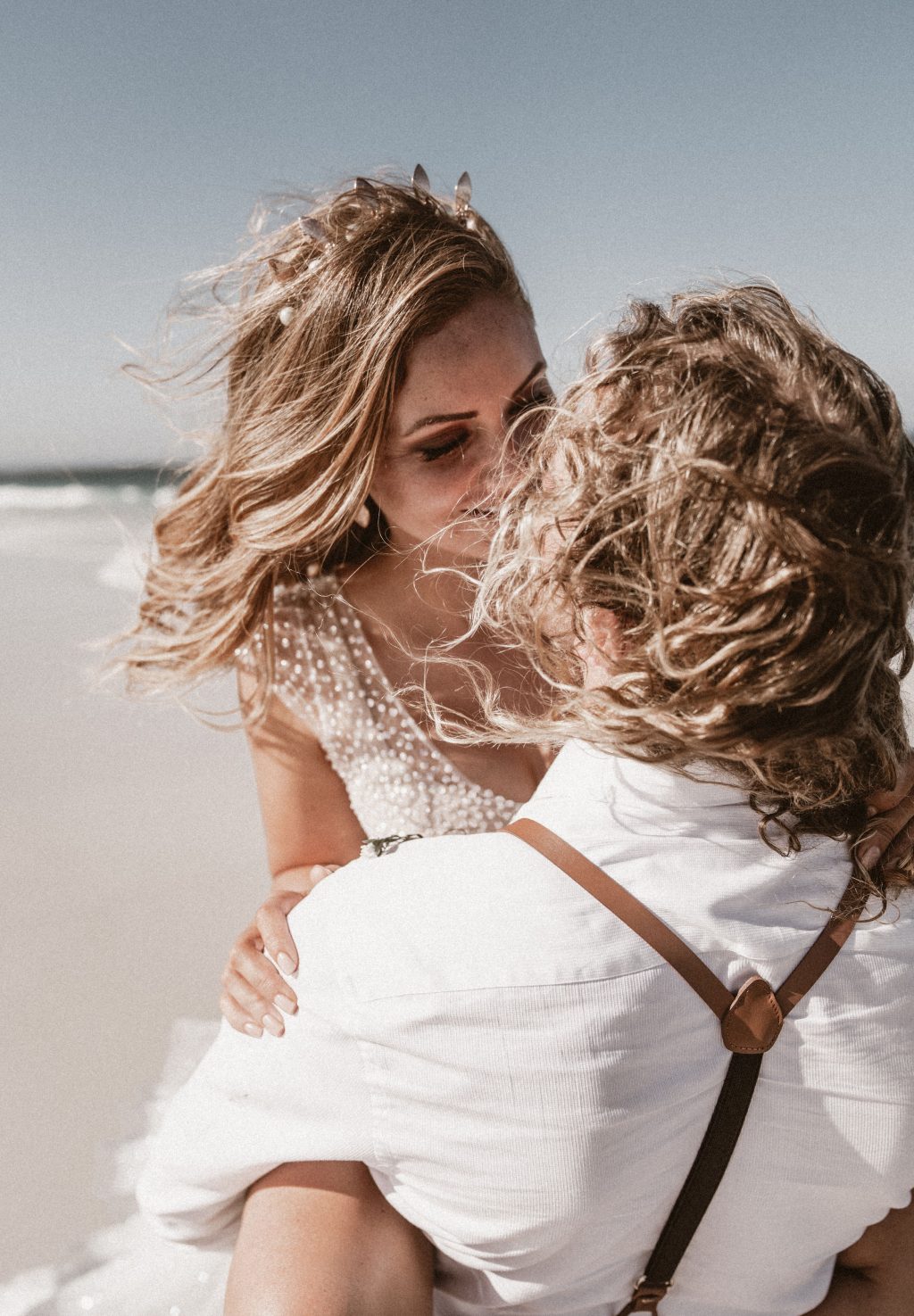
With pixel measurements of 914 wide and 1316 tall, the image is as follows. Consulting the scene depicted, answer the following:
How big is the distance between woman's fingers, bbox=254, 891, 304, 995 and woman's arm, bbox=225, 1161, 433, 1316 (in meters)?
0.32

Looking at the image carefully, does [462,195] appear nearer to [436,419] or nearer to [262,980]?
[436,419]

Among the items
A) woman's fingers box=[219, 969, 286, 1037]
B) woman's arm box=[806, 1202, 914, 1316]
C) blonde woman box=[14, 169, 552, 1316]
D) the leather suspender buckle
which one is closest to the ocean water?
blonde woman box=[14, 169, 552, 1316]

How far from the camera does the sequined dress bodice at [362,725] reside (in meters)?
2.52

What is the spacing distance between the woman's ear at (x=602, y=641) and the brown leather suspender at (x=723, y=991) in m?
0.20

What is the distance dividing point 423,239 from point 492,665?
41.5 inches

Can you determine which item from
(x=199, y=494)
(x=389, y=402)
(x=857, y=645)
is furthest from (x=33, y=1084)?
(x=857, y=645)

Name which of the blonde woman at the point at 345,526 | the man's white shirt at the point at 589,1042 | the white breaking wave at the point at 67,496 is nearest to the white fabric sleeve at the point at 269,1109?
the man's white shirt at the point at 589,1042

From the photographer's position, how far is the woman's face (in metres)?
2.21

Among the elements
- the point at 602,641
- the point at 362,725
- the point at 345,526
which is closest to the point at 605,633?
the point at 602,641

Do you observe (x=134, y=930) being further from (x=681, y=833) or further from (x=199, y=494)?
(x=681, y=833)

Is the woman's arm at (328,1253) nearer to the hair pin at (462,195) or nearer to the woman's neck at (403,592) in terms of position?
the woman's neck at (403,592)

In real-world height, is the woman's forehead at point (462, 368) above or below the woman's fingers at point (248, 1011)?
above

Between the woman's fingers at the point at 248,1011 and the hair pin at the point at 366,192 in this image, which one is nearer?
the woman's fingers at the point at 248,1011

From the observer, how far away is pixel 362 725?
101 inches
